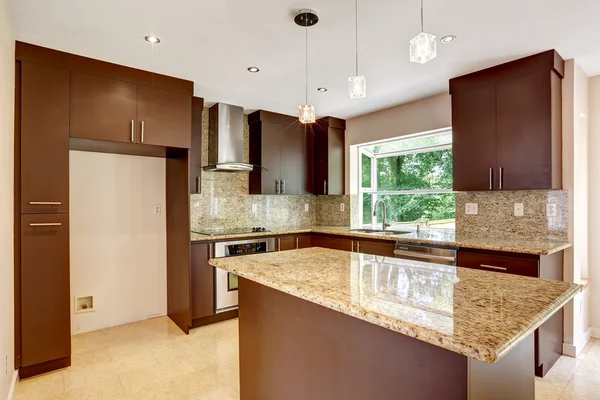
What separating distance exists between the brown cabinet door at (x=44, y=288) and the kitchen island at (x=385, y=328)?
5.13ft

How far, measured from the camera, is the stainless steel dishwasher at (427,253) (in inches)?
110

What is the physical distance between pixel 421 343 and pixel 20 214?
2.70 meters

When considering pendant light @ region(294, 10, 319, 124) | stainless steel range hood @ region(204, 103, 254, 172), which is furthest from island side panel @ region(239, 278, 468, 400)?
stainless steel range hood @ region(204, 103, 254, 172)

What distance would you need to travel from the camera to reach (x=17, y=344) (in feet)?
7.70

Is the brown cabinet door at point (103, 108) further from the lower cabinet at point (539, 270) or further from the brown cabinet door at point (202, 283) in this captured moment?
the lower cabinet at point (539, 270)

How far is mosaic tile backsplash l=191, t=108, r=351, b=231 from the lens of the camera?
3939 mm

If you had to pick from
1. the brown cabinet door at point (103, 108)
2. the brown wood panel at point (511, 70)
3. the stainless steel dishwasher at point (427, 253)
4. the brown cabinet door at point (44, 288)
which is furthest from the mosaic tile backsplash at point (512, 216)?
the brown cabinet door at point (44, 288)

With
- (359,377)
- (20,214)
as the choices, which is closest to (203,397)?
(359,377)

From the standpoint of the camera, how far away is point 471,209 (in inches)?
130

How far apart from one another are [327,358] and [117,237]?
9.24ft

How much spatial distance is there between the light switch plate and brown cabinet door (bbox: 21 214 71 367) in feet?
11.5

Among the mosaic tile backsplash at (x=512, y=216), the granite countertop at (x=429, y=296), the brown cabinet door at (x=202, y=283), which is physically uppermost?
the mosaic tile backsplash at (x=512, y=216)

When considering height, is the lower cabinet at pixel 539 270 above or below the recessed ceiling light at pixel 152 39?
below

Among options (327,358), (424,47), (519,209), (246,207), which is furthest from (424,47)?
(246,207)
